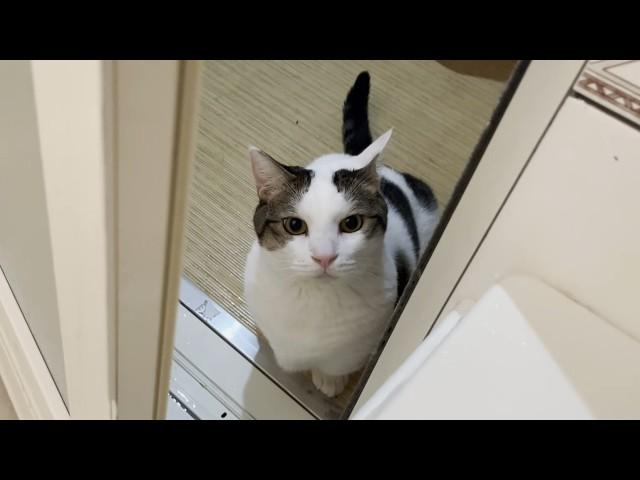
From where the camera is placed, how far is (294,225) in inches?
34.3

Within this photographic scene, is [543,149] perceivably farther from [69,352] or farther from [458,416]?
[69,352]

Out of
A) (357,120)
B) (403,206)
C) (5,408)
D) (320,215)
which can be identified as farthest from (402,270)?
(5,408)

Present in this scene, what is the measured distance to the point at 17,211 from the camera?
1.98ft

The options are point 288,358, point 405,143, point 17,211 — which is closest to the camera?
point 17,211

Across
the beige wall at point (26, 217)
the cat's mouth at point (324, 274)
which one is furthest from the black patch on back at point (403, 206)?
the beige wall at point (26, 217)

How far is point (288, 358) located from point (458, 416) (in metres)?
0.60

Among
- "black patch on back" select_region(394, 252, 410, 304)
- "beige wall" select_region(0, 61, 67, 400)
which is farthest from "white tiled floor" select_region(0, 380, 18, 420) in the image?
"black patch on back" select_region(394, 252, 410, 304)

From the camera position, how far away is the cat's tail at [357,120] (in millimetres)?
1243

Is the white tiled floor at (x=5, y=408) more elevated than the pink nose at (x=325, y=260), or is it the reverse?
the pink nose at (x=325, y=260)

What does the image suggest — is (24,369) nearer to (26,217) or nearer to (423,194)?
(26,217)

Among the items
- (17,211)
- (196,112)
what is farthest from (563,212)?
(17,211)

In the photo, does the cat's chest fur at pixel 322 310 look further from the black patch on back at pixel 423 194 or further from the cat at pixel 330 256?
the black patch on back at pixel 423 194

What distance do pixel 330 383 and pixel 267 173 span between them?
44 cm

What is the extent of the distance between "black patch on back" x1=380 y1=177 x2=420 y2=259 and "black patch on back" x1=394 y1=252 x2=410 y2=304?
45 mm
